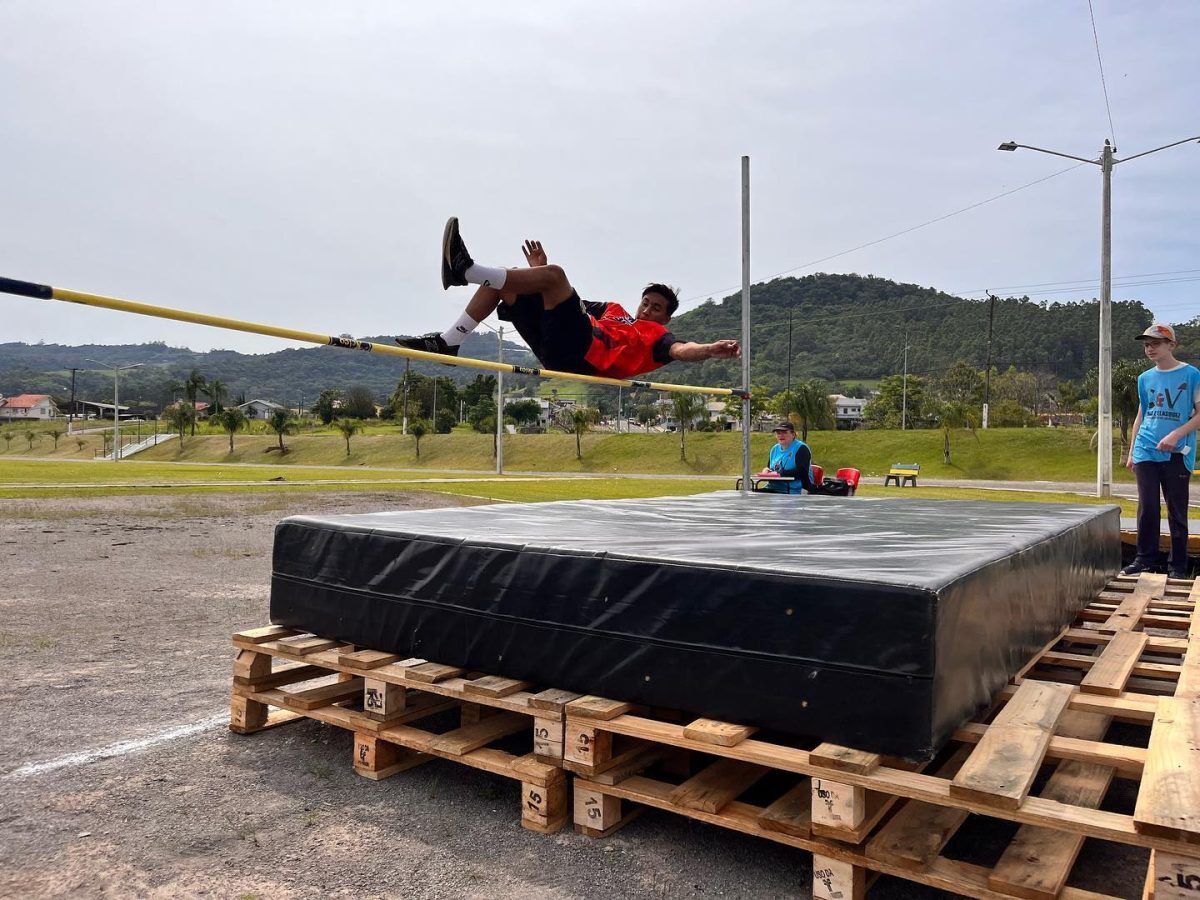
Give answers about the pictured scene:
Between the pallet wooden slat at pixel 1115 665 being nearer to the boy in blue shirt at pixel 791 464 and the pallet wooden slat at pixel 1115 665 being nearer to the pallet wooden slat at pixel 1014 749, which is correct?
the pallet wooden slat at pixel 1014 749

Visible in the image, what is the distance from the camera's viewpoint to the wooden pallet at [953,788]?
7.70 ft

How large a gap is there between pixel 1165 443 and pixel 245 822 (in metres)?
7.00

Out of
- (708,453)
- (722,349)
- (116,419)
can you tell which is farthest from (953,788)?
(116,419)

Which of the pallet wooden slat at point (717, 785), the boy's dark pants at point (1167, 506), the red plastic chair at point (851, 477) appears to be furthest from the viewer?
the red plastic chair at point (851, 477)

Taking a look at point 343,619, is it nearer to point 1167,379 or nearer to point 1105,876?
point 1105,876

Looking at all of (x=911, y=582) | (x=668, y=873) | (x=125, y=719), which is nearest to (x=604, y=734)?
(x=668, y=873)

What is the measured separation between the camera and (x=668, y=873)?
291 cm

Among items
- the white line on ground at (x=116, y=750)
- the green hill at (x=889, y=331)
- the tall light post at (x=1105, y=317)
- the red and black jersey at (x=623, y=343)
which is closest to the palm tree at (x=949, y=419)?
the tall light post at (x=1105, y=317)

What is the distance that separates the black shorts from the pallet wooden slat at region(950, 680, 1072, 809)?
354 cm

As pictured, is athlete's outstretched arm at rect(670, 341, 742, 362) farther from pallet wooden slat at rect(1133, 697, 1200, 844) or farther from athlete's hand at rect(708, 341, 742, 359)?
pallet wooden slat at rect(1133, 697, 1200, 844)

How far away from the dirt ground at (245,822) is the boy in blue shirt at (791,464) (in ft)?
23.7

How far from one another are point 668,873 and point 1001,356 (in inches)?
5297

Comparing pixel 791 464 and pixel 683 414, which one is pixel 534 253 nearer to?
pixel 791 464

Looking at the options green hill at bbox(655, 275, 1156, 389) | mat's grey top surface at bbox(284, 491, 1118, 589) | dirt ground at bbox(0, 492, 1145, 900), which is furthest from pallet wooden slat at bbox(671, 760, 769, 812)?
green hill at bbox(655, 275, 1156, 389)
